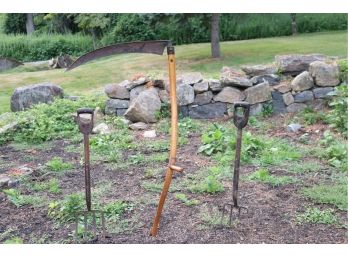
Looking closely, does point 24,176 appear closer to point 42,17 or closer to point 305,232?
point 305,232

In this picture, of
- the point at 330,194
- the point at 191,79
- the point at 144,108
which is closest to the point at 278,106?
the point at 191,79

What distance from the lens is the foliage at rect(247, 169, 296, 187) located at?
3.89 m

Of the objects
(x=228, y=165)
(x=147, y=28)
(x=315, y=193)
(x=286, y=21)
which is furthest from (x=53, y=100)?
(x=286, y=21)

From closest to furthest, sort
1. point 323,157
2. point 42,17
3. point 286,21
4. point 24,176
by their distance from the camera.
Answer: point 24,176
point 323,157
point 42,17
point 286,21

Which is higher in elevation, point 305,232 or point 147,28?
point 147,28

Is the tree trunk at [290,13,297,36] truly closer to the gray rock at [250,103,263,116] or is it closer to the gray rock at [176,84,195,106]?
the gray rock at [250,103,263,116]

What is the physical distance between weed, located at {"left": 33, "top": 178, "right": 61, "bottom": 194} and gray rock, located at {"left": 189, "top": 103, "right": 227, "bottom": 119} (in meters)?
2.67

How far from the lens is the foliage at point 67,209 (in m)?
3.26

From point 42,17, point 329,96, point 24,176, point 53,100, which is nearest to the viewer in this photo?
point 24,176

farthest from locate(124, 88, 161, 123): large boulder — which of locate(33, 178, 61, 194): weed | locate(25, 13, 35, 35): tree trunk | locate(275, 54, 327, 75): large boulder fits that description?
locate(25, 13, 35, 35): tree trunk

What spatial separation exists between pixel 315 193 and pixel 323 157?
102 centimetres

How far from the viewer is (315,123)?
5.79 m

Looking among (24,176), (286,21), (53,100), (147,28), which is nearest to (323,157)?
(24,176)

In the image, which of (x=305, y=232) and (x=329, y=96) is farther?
(x=329, y=96)
